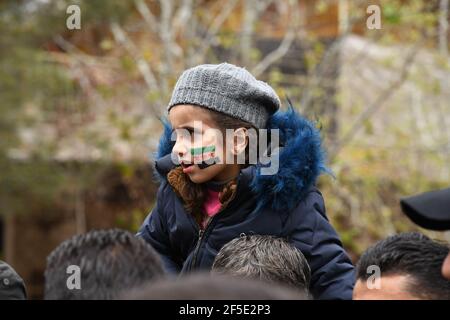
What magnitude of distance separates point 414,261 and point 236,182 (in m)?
0.77

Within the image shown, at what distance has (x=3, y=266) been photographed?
7.67ft

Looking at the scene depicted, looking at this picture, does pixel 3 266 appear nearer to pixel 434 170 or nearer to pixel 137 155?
pixel 137 155

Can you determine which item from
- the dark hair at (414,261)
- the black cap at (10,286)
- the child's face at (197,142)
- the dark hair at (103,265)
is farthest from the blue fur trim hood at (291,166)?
the black cap at (10,286)

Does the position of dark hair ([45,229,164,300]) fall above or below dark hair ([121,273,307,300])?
below

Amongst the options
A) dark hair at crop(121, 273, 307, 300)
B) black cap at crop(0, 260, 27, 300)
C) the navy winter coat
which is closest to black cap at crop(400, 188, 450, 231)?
the navy winter coat

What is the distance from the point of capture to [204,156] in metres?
2.84

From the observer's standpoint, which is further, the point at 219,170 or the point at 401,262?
the point at 219,170

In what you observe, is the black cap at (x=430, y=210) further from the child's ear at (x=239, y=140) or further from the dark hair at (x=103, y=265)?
the child's ear at (x=239, y=140)

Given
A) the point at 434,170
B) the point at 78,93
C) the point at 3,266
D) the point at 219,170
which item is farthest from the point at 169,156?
the point at 78,93

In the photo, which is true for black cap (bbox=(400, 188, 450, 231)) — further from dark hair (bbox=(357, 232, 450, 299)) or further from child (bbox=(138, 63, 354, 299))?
child (bbox=(138, 63, 354, 299))

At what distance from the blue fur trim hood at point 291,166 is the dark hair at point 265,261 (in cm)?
Answer: 23

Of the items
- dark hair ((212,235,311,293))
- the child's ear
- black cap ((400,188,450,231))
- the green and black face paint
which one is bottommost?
dark hair ((212,235,311,293))

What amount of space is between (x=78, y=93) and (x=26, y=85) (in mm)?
1955

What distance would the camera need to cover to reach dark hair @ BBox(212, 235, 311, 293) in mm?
2498
